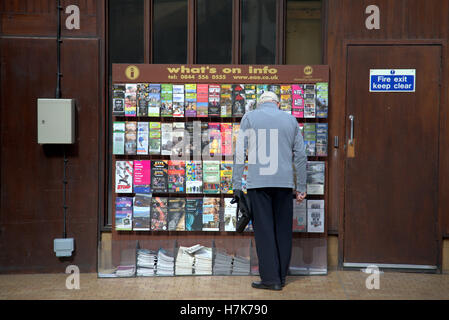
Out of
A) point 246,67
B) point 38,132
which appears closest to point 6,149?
point 38,132

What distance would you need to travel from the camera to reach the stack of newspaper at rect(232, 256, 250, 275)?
705cm

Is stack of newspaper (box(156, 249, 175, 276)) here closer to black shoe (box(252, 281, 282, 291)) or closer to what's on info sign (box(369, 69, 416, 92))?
black shoe (box(252, 281, 282, 291))

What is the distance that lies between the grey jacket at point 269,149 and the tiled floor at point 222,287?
1.05m

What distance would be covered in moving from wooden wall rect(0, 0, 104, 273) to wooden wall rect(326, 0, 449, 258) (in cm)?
262

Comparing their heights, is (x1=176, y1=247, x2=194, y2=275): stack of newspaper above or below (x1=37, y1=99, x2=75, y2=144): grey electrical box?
below

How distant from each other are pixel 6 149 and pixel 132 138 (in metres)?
1.41

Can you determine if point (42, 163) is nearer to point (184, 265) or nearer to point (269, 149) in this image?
point (184, 265)

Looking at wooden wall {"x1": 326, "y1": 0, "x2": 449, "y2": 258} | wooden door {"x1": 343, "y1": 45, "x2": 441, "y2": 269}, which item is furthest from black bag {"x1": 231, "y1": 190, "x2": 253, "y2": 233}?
wooden door {"x1": 343, "y1": 45, "x2": 441, "y2": 269}

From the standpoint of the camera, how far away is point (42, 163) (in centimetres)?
724

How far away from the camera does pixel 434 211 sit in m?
7.23

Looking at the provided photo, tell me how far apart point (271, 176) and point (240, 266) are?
3.90 feet

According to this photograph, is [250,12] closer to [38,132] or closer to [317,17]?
[317,17]

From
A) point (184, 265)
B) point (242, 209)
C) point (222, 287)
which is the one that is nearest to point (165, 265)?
point (184, 265)

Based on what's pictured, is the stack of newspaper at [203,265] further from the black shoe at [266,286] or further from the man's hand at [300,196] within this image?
the man's hand at [300,196]
